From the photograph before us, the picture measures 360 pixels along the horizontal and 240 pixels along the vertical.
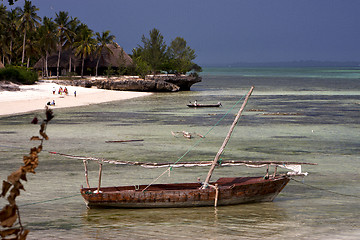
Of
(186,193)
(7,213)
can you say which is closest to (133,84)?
(186,193)

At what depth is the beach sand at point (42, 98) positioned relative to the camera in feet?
170

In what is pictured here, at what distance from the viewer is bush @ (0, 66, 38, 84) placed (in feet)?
237

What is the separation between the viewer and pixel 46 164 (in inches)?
896

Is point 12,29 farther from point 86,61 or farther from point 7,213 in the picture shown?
point 7,213

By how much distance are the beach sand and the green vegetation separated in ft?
50.3

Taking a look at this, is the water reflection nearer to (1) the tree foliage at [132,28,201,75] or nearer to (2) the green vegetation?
(2) the green vegetation

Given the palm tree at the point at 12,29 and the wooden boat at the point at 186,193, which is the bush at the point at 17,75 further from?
the wooden boat at the point at 186,193

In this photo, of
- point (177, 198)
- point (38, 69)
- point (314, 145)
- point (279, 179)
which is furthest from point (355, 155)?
point (38, 69)

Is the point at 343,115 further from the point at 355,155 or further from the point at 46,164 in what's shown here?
the point at 46,164

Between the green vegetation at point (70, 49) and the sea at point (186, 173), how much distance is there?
168 feet

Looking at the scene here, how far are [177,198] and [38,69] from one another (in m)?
99.6

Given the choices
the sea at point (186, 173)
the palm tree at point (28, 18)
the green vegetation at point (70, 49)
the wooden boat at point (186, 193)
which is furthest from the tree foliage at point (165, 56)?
the wooden boat at point (186, 193)

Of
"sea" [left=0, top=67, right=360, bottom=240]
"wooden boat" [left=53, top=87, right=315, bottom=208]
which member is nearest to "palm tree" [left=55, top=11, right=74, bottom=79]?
"sea" [left=0, top=67, right=360, bottom=240]

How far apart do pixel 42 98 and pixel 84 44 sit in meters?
36.9
